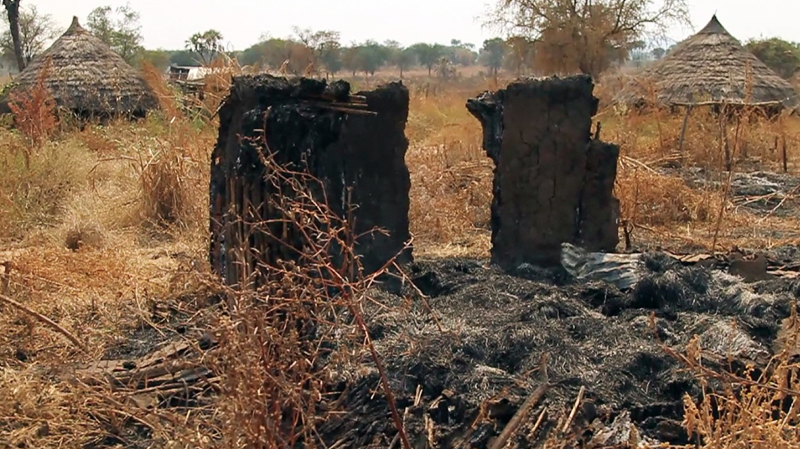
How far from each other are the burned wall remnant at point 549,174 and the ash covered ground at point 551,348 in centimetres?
64

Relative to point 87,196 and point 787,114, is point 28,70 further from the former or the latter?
point 787,114

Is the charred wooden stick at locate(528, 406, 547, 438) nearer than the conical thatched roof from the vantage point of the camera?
Yes

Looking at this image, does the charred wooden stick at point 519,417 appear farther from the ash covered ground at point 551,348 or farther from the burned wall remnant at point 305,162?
the burned wall remnant at point 305,162

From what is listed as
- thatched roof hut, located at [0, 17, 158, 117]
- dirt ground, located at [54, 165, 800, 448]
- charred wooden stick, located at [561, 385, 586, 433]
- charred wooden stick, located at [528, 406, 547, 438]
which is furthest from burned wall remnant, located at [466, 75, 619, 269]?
thatched roof hut, located at [0, 17, 158, 117]

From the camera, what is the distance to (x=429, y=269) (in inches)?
202

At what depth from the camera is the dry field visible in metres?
3.28

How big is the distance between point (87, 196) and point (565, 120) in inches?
187

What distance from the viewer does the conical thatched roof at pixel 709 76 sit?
1520 centimetres

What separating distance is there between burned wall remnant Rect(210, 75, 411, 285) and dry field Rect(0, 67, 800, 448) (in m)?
0.44

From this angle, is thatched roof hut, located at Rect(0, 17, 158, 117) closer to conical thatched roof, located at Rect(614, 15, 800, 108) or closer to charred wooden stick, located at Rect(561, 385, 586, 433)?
conical thatched roof, located at Rect(614, 15, 800, 108)

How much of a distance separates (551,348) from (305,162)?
4.69ft

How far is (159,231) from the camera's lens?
732cm

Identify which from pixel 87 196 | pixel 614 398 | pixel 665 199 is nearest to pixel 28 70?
pixel 87 196

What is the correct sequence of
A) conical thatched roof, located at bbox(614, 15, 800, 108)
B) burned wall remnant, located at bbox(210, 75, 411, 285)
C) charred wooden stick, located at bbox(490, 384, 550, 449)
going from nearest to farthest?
1. charred wooden stick, located at bbox(490, 384, 550, 449)
2. burned wall remnant, located at bbox(210, 75, 411, 285)
3. conical thatched roof, located at bbox(614, 15, 800, 108)
